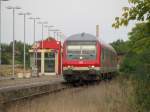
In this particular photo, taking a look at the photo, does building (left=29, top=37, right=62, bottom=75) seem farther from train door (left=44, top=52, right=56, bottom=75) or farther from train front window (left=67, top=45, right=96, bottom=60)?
train front window (left=67, top=45, right=96, bottom=60)

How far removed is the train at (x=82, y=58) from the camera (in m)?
37.5

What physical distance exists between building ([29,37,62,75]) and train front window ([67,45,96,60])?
3497 cm

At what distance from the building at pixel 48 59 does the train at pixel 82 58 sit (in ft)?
114

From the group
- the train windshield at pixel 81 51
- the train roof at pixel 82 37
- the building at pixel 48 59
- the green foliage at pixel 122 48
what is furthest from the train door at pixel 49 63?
the train windshield at pixel 81 51

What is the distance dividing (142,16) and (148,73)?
537 centimetres

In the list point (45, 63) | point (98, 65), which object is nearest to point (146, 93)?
point (98, 65)

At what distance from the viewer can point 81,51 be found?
125ft

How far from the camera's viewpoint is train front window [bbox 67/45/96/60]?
38000 mm

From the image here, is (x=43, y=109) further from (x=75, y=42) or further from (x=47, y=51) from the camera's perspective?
(x=47, y=51)

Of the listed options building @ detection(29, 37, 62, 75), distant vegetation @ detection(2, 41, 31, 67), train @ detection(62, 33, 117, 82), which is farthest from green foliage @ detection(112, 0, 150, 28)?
distant vegetation @ detection(2, 41, 31, 67)

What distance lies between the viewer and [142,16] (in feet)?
53.7

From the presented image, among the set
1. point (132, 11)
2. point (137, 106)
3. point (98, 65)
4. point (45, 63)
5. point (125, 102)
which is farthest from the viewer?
point (45, 63)

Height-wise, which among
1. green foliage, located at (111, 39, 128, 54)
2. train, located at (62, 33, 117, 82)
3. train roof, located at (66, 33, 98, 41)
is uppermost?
green foliage, located at (111, 39, 128, 54)

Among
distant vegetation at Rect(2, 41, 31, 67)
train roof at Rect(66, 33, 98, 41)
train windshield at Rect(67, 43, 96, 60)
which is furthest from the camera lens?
distant vegetation at Rect(2, 41, 31, 67)
